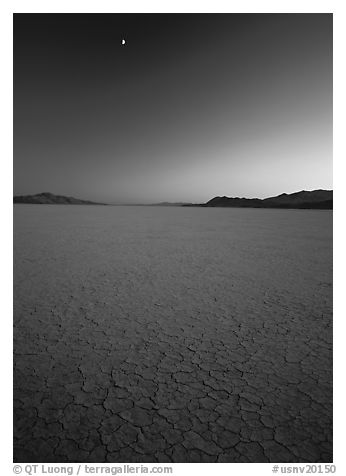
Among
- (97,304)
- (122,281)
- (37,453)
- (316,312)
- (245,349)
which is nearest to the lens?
(37,453)

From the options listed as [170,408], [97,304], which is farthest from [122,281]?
[170,408]

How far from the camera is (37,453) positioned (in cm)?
144

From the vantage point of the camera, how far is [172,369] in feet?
6.97

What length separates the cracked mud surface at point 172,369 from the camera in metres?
1.50

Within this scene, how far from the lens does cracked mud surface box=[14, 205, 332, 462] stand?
150cm

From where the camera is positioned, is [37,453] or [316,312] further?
[316,312]

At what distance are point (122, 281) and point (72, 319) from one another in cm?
146

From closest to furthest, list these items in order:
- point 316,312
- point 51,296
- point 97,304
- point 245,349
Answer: point 245,349 < point 316,312 < point 97,304 < point 51,296

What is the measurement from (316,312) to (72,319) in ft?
8.45

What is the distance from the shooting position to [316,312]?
3.19 metres

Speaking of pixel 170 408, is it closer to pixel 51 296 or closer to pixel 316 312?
pixel 316 312

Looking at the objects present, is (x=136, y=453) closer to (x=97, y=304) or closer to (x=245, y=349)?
(x=245, y=349)
